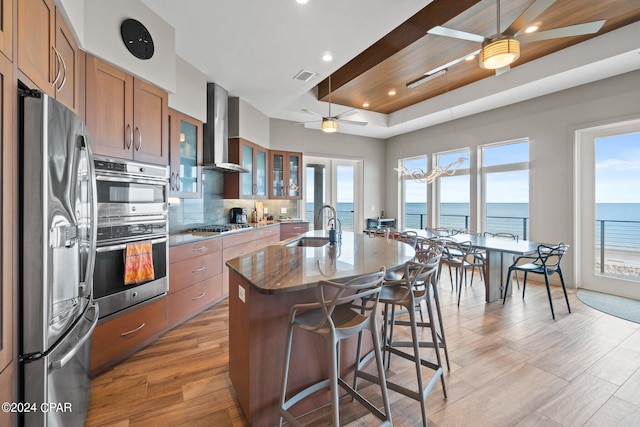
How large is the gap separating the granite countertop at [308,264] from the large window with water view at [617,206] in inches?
144

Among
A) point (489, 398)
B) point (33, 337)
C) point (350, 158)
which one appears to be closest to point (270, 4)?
point (33, 337)

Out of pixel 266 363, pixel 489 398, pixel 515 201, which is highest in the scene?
pixel 515 201

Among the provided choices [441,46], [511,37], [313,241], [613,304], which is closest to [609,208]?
[613,304]

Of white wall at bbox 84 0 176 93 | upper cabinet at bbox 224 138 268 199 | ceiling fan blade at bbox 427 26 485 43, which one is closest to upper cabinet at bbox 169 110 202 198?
white wall at bbox 84 0 176 93

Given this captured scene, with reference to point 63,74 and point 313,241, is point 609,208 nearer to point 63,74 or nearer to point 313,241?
point 313,241

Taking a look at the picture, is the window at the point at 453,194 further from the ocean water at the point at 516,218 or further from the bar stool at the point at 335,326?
the bar stool at the point at 335,326

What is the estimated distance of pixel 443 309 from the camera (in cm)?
351

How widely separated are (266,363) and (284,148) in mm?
4933

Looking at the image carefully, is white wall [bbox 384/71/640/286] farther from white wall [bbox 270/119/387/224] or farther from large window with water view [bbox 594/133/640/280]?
white wall [bbox 270/119/387/224]

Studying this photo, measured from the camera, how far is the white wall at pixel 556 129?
3.92m

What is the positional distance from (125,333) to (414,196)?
21.1 feet

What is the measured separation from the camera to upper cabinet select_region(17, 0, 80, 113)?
127cm

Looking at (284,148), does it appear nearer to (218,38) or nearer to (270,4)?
(218,38)

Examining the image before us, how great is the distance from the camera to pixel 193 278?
3.18m
